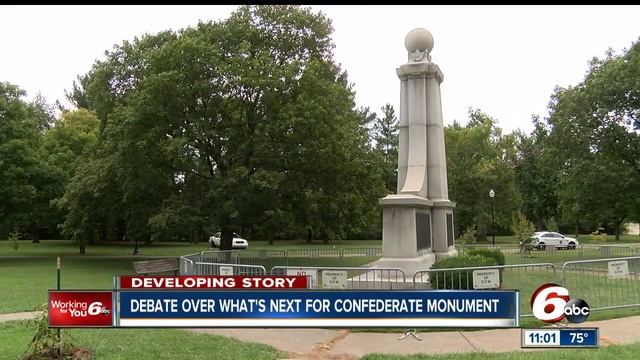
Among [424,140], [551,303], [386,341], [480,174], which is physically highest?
[480,174]

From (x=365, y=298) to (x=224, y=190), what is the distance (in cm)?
1828

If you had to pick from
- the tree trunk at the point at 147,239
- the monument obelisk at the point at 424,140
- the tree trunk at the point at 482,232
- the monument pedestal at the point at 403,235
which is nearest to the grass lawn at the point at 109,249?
the tree trunk at the point at 147,239

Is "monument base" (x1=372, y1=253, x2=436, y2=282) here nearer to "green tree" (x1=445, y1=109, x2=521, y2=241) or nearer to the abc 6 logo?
the abc 6 logo

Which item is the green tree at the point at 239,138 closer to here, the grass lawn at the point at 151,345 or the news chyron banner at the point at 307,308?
the grass lawn at the point at 151,345

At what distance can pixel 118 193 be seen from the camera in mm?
27422

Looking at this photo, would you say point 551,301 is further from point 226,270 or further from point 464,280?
point 226,270

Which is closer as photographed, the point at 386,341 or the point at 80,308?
the point at 80,308

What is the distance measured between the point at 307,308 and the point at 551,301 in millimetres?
2677

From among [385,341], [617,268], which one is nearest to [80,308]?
[385,341]

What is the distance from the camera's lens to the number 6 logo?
630 centimetres

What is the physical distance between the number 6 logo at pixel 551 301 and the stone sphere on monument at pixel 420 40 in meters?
14.8

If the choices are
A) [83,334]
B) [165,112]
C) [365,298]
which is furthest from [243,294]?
[165,112]

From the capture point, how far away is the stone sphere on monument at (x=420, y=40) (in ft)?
65.7

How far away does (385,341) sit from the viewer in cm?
905
